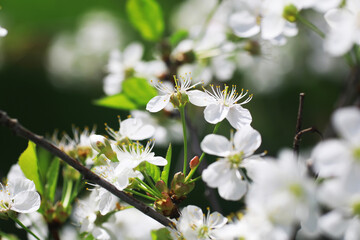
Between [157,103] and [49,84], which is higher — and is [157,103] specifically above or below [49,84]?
above

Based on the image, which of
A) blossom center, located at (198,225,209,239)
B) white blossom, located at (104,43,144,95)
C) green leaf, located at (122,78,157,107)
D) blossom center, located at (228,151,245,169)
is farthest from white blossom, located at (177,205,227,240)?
white blossom, located at (104,43,144,95)

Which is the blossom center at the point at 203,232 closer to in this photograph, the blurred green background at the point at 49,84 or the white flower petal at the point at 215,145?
the white flower petal at the point at 215,145

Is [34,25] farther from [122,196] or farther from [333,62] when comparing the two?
[122,196]

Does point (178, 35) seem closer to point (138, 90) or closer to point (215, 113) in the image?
point (138, 90)

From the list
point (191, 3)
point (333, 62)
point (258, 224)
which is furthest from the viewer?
point (191, 3)

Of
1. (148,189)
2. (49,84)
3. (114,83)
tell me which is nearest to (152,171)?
(148,189)

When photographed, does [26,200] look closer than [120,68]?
Yes

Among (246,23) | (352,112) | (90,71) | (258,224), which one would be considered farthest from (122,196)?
(90,71)
